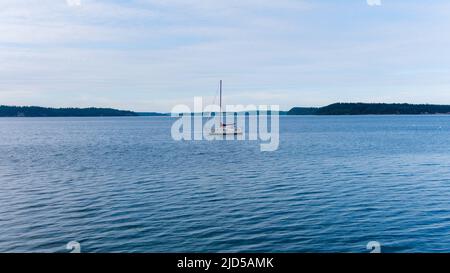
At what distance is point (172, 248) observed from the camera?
17.2m

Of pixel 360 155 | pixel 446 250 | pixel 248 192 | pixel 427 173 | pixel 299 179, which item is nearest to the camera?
pixel 446 250

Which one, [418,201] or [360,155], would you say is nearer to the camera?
[418,201]

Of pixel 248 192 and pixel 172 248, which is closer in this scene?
pixel 172 248

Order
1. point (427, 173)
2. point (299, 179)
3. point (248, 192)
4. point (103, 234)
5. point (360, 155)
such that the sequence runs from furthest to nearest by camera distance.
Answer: point (360, 155)
point (427, 173)
point (299, 179)
point (248, 192)
point (103, 234)

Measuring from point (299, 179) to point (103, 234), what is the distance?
19870 mm

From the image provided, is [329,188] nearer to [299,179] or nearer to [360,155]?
[299,179]

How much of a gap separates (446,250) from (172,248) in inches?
457

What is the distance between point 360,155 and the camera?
5547 cm

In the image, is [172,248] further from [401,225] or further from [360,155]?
[360,155]

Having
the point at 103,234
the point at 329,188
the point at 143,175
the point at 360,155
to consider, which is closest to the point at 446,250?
the point at 329,188
